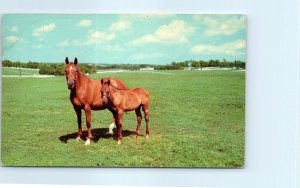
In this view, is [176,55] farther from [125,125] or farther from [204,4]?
[125,125]

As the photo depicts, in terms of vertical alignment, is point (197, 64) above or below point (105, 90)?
above

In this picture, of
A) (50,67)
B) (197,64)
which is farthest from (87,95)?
(197,64)

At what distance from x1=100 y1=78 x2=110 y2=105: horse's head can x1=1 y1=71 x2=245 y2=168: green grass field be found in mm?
91

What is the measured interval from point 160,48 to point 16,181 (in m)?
1.68

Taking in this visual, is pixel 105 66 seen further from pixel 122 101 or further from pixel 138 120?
pixel 138 120

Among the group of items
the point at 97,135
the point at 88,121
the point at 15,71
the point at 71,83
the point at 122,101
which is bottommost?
the point at 97,135

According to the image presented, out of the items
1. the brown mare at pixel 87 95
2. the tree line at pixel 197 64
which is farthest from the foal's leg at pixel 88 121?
the tree line at pixel 197 64

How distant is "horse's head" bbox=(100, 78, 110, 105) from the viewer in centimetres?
400

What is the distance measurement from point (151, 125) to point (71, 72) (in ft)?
Answer: 2.67

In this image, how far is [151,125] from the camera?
401 centimetres

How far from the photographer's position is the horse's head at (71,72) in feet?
13.0

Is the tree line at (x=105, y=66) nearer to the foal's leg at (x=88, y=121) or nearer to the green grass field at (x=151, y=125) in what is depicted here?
the green grass field at (x=151, y=125)

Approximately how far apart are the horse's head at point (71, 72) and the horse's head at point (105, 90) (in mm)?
242

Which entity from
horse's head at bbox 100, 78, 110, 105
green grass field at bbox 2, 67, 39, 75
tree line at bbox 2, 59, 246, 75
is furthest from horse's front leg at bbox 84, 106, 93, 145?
green grass field at bbox 2, 67, 39, 75
